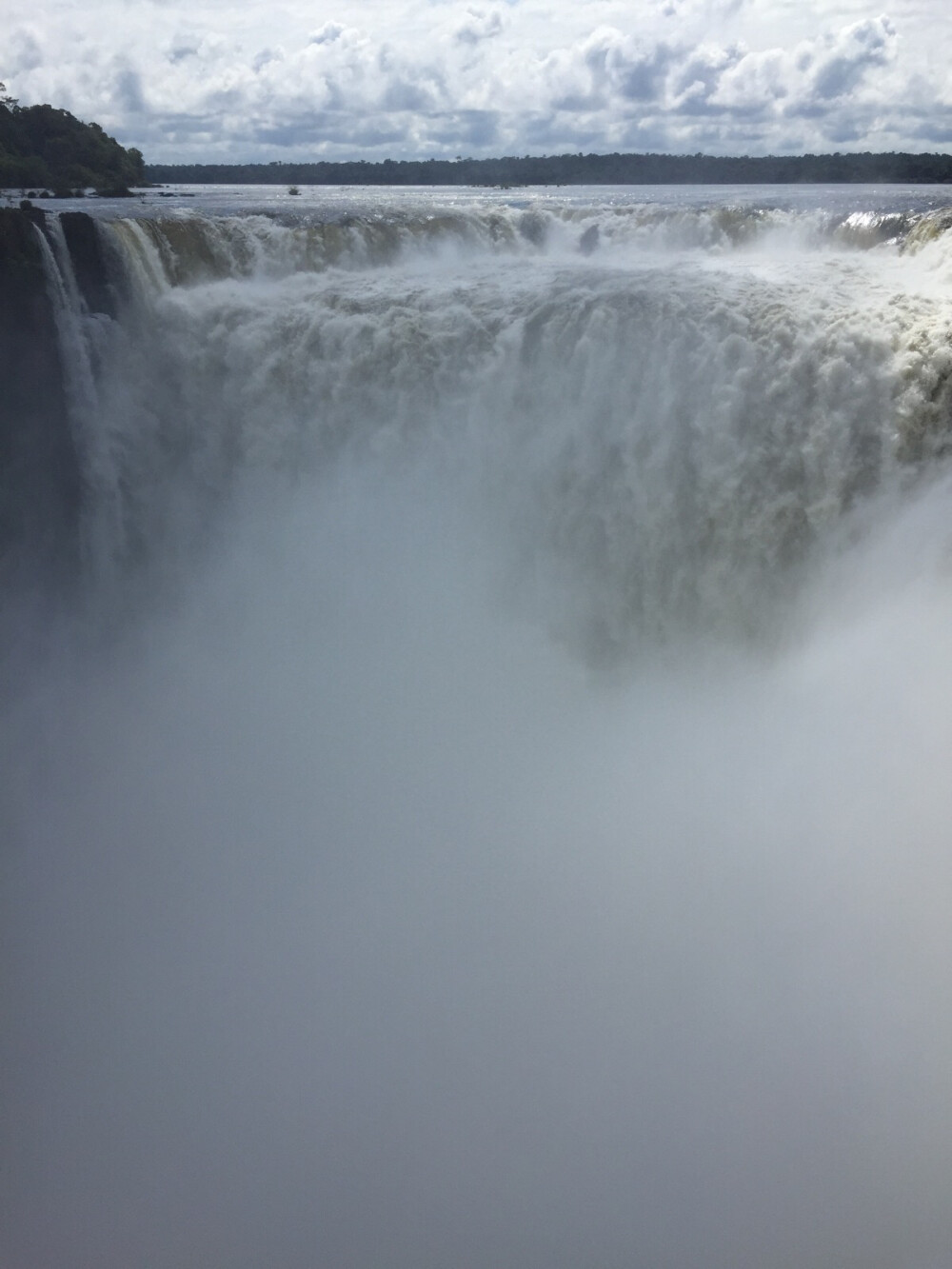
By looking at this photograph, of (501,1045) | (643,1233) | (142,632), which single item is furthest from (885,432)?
(142,632)

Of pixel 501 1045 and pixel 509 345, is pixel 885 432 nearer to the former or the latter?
pixel 509 345

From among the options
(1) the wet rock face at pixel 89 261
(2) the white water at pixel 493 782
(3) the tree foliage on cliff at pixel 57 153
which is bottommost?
(2) the white water at pixel 493 782

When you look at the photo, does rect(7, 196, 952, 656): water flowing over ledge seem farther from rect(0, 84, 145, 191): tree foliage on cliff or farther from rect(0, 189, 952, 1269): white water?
rect(0, 84, 145, 191): tree foliage on cliff

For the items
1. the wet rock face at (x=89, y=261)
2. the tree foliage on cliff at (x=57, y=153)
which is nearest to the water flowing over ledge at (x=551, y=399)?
the wet rock face at (x=89, y=261)

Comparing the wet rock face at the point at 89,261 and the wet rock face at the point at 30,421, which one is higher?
the wet rock face at the point at 89,261

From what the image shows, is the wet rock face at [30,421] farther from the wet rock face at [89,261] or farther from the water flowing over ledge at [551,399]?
the wet rock face at [89,261]

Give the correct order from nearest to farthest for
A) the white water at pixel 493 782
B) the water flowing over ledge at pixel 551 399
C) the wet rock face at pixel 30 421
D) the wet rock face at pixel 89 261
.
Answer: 1. the white water at pixel 493 782
2. the water flowing over ledge at pixel 551 399
3. the wet rock face at pixel 30 421
4. the wet rock face at pixel 89 261

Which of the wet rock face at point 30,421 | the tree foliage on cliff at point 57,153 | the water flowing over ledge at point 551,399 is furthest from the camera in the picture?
the tree foliage on cliff at point 57,153
